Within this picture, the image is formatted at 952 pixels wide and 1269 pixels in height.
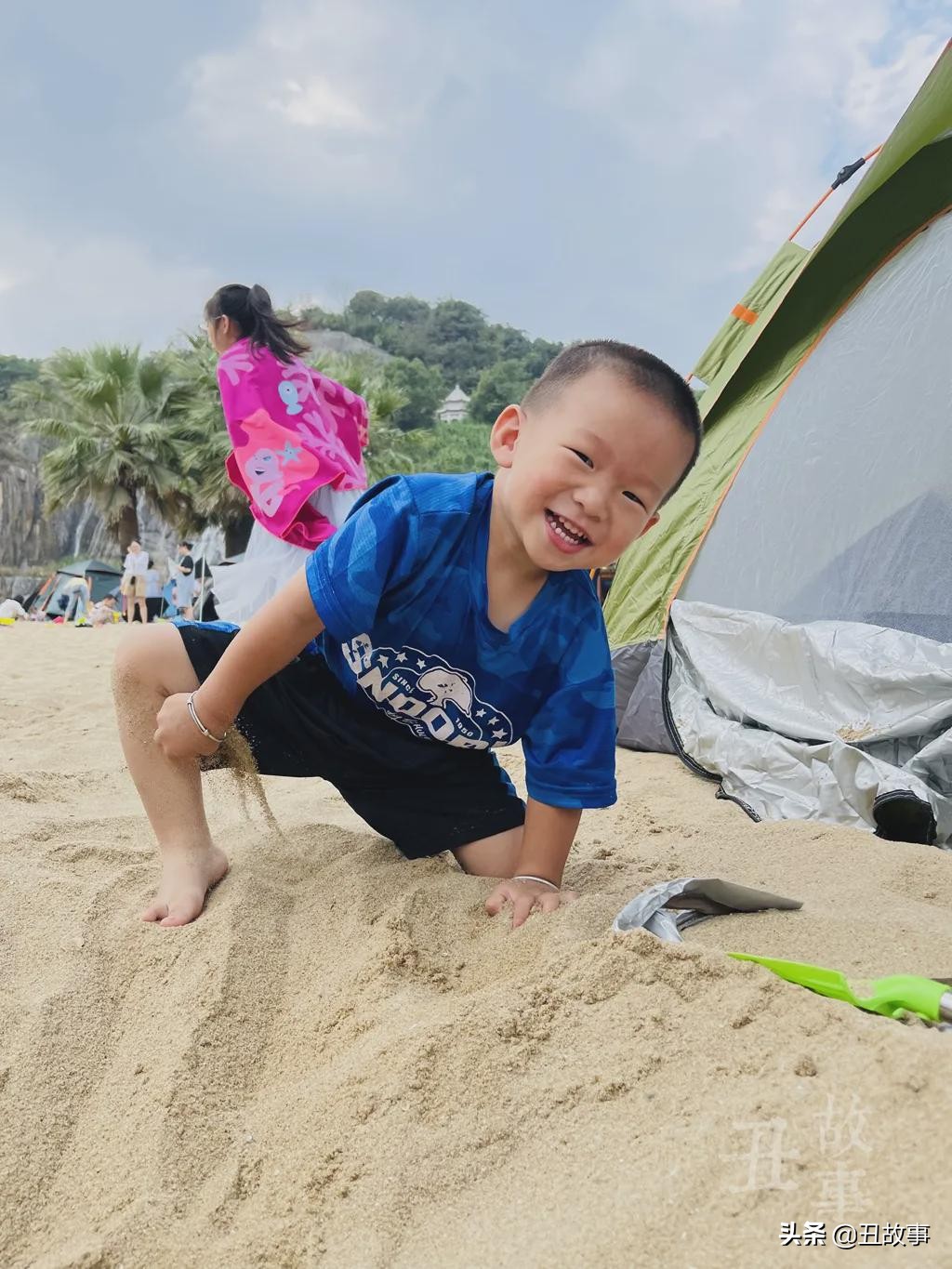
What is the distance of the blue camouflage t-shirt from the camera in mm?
1410

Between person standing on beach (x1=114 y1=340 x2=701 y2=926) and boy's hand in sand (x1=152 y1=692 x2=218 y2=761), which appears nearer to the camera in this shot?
person standing on beach (x1=114 y1=340 x2=701 y2=926)

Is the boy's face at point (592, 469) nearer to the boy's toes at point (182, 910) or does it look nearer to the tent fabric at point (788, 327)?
the boy's toes at point (182, 910)

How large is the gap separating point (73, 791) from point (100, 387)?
17086 mm

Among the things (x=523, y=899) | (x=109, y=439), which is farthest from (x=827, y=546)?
(x=109, y=439)

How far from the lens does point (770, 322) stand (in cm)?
319

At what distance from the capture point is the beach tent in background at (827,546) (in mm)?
2174

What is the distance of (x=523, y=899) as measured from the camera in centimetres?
135

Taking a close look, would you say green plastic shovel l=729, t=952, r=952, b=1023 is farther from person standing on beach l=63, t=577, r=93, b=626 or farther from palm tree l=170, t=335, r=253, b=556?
palm tree l=170, t=335, r=253, b=556

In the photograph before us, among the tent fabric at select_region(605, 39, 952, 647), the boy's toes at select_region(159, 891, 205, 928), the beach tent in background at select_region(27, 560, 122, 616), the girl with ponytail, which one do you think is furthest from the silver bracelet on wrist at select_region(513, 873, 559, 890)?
the beach tent in background at select_region(27, 560, 122, 616)

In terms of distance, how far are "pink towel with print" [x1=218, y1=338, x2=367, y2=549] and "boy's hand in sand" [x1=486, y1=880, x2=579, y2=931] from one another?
222cm

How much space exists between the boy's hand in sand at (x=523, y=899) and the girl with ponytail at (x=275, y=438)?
2177mm

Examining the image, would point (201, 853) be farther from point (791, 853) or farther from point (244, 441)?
point (244, 441)

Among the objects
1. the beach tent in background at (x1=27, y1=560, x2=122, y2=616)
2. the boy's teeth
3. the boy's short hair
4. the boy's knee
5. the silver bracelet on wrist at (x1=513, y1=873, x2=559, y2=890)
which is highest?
the boy's short hair

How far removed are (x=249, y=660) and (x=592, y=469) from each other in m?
0.57
